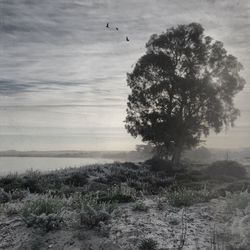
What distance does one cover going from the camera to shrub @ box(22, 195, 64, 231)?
32.2 ft

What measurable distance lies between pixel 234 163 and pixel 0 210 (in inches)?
977

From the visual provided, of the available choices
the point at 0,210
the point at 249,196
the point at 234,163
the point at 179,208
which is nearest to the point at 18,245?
the point at 0,210

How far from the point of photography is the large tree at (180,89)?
1550 inches

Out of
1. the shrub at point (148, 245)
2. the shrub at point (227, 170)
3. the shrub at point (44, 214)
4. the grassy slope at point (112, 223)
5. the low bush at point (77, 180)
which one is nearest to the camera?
the shrub at point (148, 245)

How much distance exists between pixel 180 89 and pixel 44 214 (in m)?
30.6

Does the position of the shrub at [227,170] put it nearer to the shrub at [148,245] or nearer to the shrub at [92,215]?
the shrub at [92,215]

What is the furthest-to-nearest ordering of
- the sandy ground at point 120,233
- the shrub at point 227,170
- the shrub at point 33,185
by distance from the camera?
1. the shrub at point 227,170
2. the shrub at point 33,185
3. the sandy ground at point 120,233

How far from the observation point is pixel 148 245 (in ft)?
28.8

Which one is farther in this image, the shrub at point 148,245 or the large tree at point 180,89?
the large tree at point 180,89

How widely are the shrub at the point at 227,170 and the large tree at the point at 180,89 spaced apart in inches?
254

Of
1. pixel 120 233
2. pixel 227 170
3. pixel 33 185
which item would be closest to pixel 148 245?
pixel 120 233

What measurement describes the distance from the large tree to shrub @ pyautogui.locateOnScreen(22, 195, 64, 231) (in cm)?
2861

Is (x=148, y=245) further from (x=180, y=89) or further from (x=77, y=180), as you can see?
(x=180, y=89)

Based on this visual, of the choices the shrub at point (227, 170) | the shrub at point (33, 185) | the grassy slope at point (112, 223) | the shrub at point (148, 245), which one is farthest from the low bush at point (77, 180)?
the shrub at point (227, 170)
